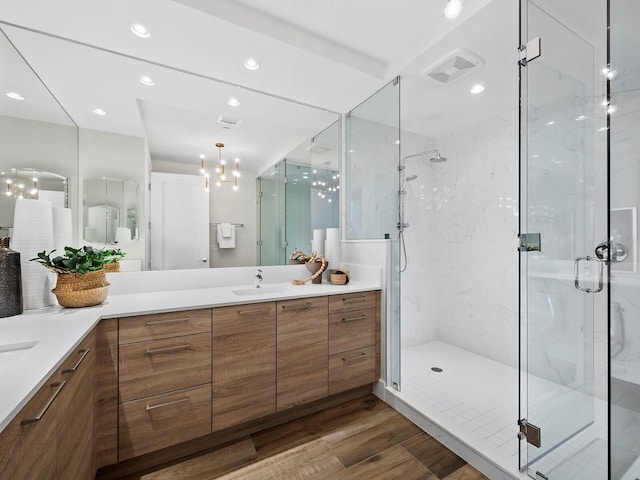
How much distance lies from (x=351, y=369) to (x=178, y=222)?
67.6 inches

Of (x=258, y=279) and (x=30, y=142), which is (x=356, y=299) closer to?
(x=258, y=279)

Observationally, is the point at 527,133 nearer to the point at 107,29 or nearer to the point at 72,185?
the point at 107,29

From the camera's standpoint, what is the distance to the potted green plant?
148 cm

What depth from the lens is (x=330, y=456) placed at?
5.25ft

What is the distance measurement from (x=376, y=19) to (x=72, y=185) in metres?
2.20

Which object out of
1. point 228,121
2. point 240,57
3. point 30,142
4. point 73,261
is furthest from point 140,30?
point 73,261

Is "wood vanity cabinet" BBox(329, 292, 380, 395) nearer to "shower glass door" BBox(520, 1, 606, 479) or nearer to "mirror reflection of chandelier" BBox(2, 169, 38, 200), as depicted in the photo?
"shower glass door" BBox(520, 1, 606, 479)

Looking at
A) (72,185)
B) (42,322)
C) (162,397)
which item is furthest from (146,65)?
(162,397)

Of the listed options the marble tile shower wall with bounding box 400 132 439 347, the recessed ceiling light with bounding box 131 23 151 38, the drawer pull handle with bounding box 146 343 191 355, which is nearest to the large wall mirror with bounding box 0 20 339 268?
the recessed ceiling light with bounding box 131 23 151 38

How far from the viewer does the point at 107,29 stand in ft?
5.22

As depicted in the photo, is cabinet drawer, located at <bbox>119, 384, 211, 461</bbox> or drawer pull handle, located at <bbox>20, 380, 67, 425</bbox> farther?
cabinet drawer, located at <bbox>119, 384, 211, 461</bbox>

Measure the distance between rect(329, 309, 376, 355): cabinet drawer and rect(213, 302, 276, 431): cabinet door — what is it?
461 millimetres

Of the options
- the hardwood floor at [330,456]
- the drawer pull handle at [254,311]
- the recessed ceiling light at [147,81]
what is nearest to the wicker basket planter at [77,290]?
→ the drawer pull handle at [254,311]

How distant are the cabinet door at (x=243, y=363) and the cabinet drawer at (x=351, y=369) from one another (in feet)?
1.51
